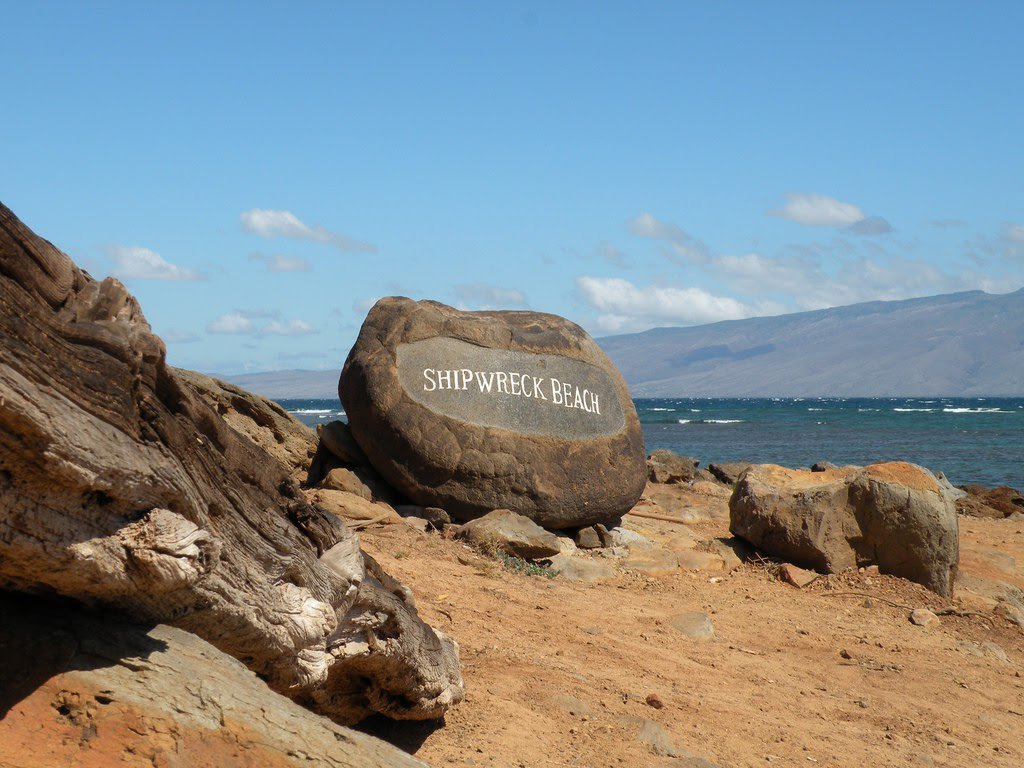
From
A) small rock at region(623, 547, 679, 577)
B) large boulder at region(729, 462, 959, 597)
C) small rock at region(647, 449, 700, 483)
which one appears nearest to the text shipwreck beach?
small rock at region(623, 547, 679, 577)

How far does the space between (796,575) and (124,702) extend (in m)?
6.69

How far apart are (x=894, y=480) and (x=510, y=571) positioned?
3.34 meters

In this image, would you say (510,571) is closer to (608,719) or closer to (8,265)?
(608,719)

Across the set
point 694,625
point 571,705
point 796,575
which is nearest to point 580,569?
point 694,625

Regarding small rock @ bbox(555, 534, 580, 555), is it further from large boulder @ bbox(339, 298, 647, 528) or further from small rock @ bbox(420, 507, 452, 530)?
small rock @ bbox(420, 507, 452, 530)

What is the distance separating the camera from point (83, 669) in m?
2.79

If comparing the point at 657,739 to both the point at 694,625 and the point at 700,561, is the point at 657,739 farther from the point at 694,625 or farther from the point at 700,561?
the point at 700,561

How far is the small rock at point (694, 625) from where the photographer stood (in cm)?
675

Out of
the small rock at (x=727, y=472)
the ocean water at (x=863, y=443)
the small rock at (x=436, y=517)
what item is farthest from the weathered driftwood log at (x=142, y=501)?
the ocean water at (x=863, y=443)

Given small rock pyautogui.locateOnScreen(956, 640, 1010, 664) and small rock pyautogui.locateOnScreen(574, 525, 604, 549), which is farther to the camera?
small rock pyautogui.locateOnScreen(574, 525, 604, 549)

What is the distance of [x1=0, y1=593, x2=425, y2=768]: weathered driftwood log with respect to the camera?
269 cm

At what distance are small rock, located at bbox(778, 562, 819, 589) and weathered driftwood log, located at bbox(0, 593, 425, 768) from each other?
6.05 metres

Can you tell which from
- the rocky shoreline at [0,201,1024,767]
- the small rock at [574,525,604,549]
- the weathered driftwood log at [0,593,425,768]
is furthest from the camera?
the small rock at [574,525,604,549]

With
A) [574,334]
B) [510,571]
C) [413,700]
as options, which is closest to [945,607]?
[510,571]
